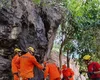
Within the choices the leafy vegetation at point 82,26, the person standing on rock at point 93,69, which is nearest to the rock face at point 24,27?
the leafy vegetation at point 82,26

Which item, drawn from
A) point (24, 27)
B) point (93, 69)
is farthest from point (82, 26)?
point (93, 69)

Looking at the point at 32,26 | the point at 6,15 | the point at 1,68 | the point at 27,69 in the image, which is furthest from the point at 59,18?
the point at 27,69

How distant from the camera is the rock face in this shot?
40.8 feet

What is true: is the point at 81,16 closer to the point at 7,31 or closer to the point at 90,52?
the point at 90,52

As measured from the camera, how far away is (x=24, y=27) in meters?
13.5

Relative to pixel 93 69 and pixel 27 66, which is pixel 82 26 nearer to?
pixel 27 66

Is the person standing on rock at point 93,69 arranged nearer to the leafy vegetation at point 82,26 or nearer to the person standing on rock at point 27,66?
the person standing on rock at point 27,66

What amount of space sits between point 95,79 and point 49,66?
312 cm

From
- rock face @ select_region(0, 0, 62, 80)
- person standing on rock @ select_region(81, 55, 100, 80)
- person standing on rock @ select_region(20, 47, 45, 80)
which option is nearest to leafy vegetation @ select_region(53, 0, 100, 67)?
rock face @ select_region(0, 0, 62, 80)

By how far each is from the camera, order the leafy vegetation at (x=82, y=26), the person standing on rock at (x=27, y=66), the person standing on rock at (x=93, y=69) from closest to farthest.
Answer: the person standing on rock at (x=93, y=69) → the person standing on rock at (x=27, y=66) → the leafy vegetation at (x=82, y=26)

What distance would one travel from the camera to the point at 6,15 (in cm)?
1260

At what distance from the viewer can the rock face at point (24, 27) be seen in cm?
1242

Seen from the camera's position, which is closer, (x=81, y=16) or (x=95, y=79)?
(x=95, y=79)

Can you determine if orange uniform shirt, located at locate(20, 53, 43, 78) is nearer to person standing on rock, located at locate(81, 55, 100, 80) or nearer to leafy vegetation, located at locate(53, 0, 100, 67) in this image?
person standing on rock, located at locate(81, 55, 100, 80)
